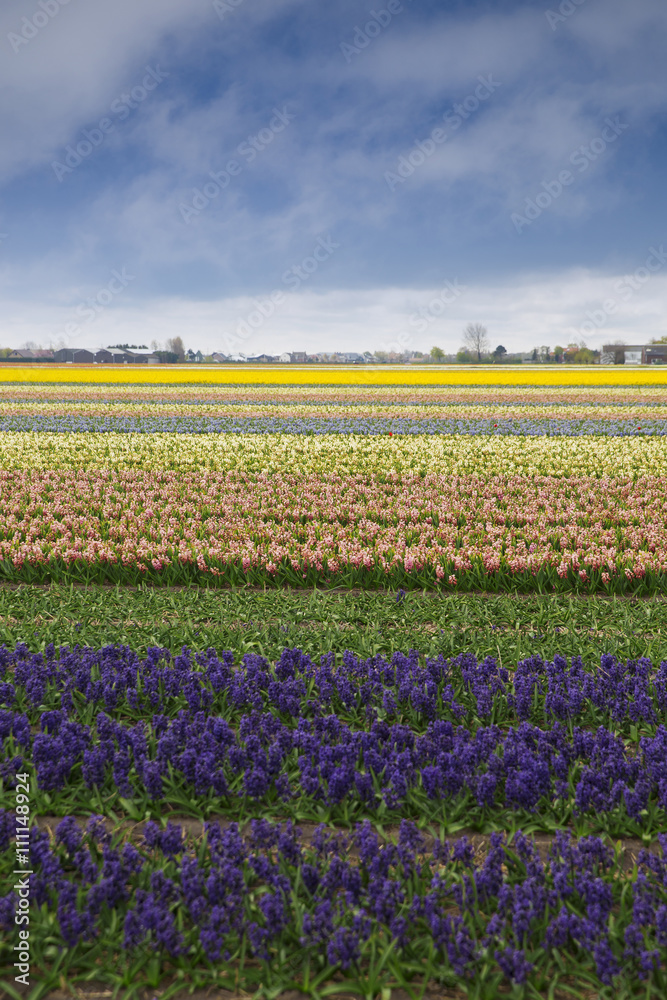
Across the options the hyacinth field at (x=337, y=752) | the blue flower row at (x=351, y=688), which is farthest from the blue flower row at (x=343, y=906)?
the blue flower row at (x=351, y=688)

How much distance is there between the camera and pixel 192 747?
167 inches

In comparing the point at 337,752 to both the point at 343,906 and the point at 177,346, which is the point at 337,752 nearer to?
the point at 343,906

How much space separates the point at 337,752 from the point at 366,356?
15850 centimetres

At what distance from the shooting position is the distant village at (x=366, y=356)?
13825cm

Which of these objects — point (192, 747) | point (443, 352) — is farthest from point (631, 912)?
point (443, 352)

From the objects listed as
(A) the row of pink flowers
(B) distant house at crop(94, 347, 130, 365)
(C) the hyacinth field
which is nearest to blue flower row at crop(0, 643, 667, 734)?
(C) the hyacinth field

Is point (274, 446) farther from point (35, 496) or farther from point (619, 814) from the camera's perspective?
point (619, 814)

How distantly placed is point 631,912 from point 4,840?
11.2ft

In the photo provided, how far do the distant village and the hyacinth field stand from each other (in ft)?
417

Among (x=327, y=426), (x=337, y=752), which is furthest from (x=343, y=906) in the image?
(x=327, y=426)

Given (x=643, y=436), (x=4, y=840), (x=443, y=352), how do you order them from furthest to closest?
(x=443, y=352) → (x=643, y=436) → (x=4, y=840)

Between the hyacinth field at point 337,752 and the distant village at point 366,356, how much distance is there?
12695 cm

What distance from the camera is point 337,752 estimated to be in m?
4.20

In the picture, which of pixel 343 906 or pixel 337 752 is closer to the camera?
pixel 343 906
